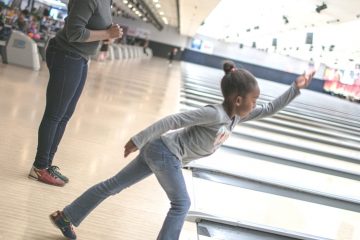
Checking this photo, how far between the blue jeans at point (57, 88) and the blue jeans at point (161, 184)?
93 cm

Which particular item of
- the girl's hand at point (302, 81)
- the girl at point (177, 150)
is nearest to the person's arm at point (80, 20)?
the girl at point (177, 150)

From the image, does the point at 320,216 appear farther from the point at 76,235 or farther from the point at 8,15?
the point at 8,15

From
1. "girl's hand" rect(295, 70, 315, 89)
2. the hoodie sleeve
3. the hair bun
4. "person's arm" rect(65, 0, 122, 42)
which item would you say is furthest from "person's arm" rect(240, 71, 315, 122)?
"person's arm" rect(65, 0, 122, 42)

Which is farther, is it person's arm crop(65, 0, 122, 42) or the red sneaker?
the red sneaker

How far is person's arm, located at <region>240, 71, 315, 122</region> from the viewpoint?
9.62ft

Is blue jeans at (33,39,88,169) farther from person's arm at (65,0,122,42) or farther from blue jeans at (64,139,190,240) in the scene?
blue jeans at (64,139,190,240)

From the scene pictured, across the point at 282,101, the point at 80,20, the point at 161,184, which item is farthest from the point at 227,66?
the point at 80,20

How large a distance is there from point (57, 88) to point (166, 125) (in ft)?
4.05

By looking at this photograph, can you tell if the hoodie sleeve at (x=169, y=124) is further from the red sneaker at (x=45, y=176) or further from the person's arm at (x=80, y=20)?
the red sneaker at (x=45, y=176)

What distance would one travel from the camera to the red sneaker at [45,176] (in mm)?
3375

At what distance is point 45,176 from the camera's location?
133 inches

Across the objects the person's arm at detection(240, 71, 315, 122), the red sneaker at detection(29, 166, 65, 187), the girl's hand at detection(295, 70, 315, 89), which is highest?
the girl's hand at detection(295, 70, 315, 89)

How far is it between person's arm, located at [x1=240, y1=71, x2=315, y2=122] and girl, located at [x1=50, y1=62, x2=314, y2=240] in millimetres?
373

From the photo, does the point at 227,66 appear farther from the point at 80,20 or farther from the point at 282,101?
the point at 80,20
